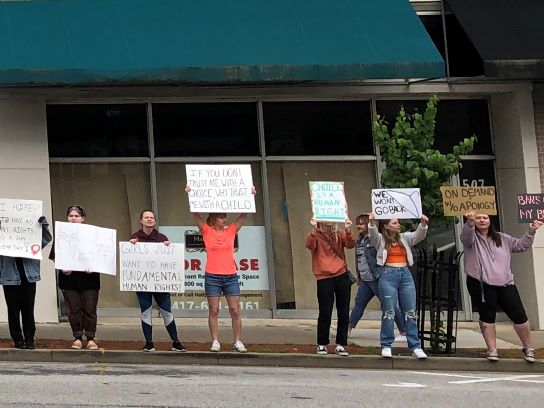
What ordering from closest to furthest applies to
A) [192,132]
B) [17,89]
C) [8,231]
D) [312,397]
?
[312,397]
[8,231]
[17,89]
[192,132]

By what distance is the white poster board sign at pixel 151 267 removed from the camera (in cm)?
1081

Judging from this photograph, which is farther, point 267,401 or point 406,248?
point 406,248

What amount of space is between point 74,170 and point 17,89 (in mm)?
1563

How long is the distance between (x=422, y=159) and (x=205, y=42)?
4046mm

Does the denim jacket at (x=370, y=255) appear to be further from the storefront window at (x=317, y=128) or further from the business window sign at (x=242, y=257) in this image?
the storefront window at (x=317, y=128)

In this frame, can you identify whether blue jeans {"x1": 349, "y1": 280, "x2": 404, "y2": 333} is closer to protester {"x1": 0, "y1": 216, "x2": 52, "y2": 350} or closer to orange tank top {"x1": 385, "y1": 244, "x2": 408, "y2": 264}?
orange tank top {"x1": 385, "y1": 244, "x2": 408, "y2": 264}

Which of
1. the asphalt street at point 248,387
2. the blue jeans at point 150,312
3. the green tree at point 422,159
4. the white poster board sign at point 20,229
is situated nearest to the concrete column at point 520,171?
the green tree at point 422,159

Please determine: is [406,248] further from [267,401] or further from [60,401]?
[60,401]

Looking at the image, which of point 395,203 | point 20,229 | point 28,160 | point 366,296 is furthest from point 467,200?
point 28,160

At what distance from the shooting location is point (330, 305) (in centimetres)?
1089

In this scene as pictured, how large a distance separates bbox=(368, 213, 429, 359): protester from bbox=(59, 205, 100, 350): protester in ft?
10.9

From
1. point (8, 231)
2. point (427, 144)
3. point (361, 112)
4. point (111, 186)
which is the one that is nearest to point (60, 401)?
point (8, 231)

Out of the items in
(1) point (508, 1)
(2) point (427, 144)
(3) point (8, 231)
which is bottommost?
(3) point (8, 231)

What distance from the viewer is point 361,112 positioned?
15.2 meters
